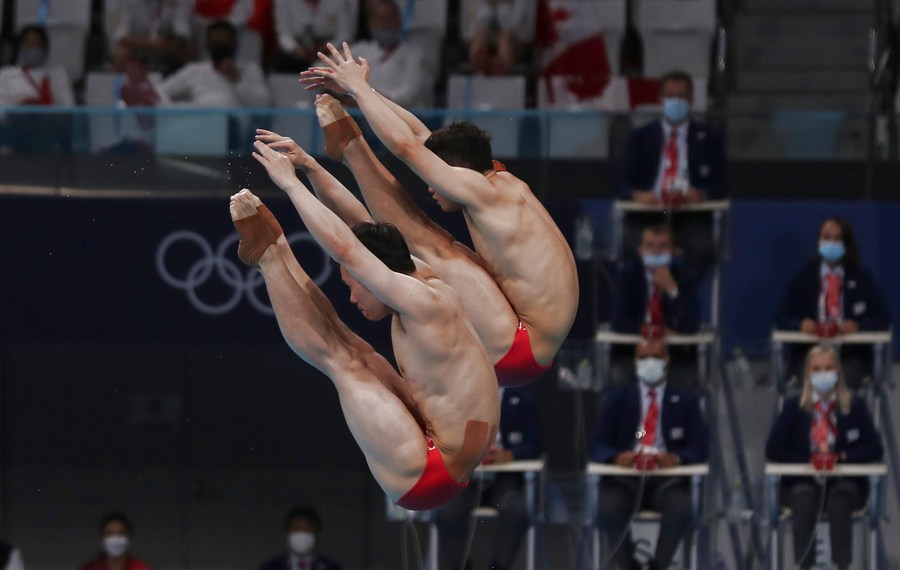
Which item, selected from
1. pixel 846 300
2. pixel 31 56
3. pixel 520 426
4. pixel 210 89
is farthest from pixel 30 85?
pixel 846 300

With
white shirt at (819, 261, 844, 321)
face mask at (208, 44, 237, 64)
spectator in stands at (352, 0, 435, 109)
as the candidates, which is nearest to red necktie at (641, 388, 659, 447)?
white shirt at (819, 261, 844, 321)

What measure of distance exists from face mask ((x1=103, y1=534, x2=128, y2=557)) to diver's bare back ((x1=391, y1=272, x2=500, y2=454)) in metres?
4.27

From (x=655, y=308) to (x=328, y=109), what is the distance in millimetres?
3945

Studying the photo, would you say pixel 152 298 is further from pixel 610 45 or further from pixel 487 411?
pixel 487 411

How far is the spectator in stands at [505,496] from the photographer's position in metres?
9.57

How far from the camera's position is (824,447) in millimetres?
9648

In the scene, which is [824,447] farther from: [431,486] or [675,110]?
[431,486]

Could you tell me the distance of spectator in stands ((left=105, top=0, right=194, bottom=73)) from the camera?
1105cm

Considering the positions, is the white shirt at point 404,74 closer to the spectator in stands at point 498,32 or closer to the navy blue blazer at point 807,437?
the spectator in stands at point 498,32

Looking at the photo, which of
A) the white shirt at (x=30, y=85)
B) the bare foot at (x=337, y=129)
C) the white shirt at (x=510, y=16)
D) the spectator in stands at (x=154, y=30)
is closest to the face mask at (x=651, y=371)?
the white shirt at (x=510, y=16)

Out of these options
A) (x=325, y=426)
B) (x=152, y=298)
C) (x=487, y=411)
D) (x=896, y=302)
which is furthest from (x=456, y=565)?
(x=487, y=411)

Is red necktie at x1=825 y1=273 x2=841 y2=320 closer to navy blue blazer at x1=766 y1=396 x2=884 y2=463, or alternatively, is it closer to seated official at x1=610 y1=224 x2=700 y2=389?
navy blue blazer at x1=766 y1=396 x2=884 y2=463

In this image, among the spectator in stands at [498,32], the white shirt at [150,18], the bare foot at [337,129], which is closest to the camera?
the bare foot at [337,129]

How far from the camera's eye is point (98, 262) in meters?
9.58
